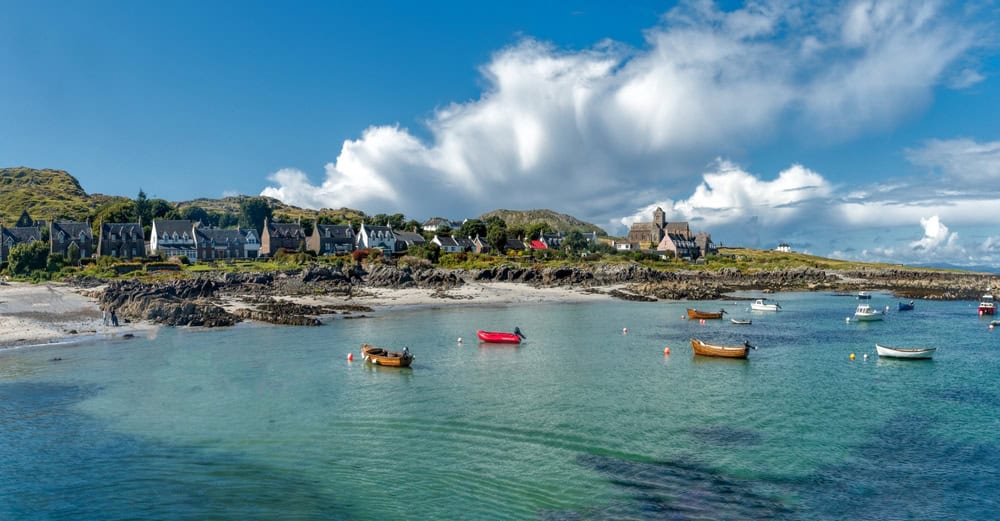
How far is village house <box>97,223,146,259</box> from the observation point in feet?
342

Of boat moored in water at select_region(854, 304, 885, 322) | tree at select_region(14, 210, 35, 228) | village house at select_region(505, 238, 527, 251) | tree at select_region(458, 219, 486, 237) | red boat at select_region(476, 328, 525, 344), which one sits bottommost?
red boat at select_region(476, 328, 525, 344)

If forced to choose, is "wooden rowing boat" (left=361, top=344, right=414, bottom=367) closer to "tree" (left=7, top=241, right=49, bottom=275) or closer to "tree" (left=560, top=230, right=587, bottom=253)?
"tree" (left=7, top=241, right=49, bottom=275)

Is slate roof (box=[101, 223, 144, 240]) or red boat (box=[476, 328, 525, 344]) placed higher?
slate roof (box=[101, 223, 144, 240])

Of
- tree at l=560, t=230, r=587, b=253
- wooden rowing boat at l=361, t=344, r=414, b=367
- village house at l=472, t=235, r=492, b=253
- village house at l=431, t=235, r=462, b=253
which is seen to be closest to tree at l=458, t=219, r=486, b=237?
village house at l=472, t=235, r=492, b=253

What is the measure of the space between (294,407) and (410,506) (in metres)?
12.1

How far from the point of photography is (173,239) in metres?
109

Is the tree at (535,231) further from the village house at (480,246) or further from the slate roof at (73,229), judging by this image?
the slate roof at (73,229)

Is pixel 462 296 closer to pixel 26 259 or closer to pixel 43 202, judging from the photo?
pixel 26 259

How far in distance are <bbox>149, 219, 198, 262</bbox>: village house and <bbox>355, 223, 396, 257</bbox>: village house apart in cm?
3253

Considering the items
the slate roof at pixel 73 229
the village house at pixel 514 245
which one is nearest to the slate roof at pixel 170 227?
the slate roof at pixel 73 229

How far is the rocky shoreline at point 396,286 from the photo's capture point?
54625mm

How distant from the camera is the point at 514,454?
21.6m

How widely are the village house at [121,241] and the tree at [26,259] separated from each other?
19.1 metres

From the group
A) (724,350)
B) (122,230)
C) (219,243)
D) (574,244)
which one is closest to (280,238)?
(219,243)
